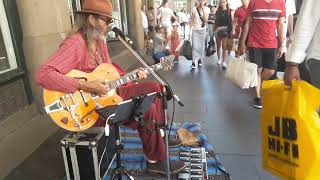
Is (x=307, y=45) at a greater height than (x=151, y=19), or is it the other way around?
(x=307, y=45)

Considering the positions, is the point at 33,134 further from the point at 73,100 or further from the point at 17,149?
the point at 73,100

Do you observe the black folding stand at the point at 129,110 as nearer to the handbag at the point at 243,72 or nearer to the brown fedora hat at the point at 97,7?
the brown fedora hat at the point at 97,7

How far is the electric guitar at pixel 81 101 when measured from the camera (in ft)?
7.64

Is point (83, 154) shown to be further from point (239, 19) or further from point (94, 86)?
point (239, 19)

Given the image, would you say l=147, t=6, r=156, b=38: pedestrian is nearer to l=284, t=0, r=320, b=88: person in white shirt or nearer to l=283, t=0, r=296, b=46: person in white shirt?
l=283, t=0, r=296, b=46: person in white shirt

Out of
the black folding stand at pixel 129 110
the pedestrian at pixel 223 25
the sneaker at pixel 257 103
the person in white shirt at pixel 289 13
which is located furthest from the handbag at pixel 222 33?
the black folding stand at pixel 129 110

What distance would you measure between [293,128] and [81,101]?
1.63 meters

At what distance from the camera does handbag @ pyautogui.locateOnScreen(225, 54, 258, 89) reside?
3873mm

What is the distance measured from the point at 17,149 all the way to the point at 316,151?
2.63 m

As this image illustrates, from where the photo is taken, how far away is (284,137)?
1.78m

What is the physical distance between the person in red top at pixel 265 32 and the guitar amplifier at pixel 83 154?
273cm

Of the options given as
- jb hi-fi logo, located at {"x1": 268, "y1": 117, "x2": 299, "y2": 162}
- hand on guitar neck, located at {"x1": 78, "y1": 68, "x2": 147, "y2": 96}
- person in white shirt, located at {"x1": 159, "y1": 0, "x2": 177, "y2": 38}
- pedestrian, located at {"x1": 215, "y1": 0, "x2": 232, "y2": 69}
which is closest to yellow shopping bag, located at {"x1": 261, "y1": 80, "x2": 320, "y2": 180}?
jb hi-fi logo, located at {"x1": 268, "y1": 117, "x2": 299, "y2": 162}

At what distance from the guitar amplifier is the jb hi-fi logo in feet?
4.46

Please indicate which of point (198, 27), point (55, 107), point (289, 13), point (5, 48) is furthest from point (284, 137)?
point (198, 27)
